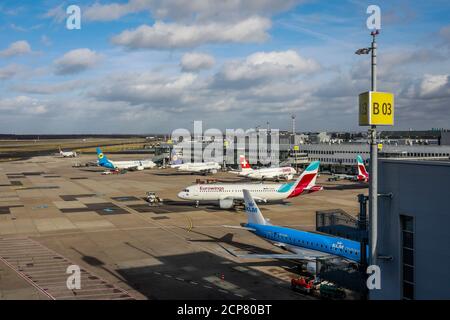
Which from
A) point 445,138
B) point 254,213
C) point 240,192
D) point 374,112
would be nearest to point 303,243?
point 254,213

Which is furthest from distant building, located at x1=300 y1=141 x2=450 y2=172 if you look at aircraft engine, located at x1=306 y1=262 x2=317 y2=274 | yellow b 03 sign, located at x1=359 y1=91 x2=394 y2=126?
yellow b 03 sign, located at x1=359 y1=91 x2=394 y2=126

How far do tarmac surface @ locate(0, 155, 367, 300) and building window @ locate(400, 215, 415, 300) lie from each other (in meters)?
14.0

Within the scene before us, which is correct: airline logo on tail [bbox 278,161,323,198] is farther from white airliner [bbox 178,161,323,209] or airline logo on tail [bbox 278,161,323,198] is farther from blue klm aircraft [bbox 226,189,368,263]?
blue klm aircraft [bbox 226,189,368,263]

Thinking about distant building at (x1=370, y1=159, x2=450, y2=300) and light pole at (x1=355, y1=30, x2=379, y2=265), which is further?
distant building at (x1=370, y1=159, x2=450, y2=300)

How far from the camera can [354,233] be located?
42094mm

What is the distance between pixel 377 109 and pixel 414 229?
729 cm

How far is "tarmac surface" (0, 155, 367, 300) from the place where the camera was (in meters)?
37.1

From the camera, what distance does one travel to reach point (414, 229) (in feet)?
71.1

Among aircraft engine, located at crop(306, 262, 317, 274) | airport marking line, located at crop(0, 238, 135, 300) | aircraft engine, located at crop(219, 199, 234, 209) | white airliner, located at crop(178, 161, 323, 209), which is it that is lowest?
airport marking line, located at crop(0, 238, 135, 300)

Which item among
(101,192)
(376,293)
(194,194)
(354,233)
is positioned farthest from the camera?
(101,192)

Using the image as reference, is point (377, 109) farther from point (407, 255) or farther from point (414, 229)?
point (407, 255)

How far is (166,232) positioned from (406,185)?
43.3m

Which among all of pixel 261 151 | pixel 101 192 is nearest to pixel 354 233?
pixel 101 192

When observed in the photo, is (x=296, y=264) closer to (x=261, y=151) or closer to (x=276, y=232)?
(x=276, y=232)
